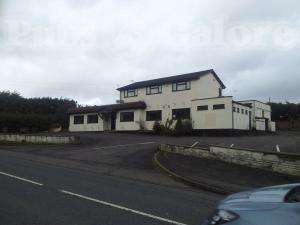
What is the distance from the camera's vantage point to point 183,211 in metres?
9.27

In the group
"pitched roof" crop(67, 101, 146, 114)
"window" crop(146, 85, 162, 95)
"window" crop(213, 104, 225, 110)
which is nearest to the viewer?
"window" crop(213, 104, 225, 110)

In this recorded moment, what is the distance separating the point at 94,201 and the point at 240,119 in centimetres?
3386

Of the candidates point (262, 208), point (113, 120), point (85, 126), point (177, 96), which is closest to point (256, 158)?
point (262, 208)

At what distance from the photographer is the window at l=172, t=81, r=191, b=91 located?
44.6m

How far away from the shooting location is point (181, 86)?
45.2 m

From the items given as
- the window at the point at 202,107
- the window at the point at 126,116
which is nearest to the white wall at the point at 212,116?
the window at the point at 202,107

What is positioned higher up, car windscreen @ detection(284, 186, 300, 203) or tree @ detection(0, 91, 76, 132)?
tree @ detection(0, 91, 76, 132)

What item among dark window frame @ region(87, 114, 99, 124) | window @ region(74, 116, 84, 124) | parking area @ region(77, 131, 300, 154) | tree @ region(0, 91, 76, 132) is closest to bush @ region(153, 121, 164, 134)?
parking area @ region(77, 131, 300, 154)

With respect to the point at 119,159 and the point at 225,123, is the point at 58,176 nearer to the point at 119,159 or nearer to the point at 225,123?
the point at 119,159

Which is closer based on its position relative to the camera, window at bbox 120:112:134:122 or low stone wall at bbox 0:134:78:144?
low stone wall at bbox 0:134:78:144

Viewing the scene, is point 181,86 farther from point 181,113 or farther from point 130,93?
point 130,93

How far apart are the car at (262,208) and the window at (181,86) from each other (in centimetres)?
4005

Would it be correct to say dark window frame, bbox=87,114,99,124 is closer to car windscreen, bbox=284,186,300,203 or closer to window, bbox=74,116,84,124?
window, bbox=74,116,84,124

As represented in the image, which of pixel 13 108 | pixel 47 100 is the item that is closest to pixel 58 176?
pixel 13 108
